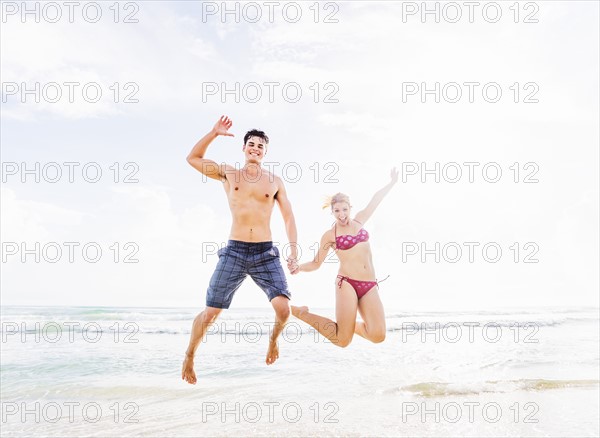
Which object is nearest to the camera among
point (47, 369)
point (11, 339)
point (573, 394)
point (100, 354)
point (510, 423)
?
point (510, 423)

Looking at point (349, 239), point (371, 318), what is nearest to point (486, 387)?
point (371, 318)

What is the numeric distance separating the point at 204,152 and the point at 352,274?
8.65 ft

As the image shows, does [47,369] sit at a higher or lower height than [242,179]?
lower

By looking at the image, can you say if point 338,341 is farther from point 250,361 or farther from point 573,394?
point 250,361

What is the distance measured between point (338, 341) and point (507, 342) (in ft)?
64.3

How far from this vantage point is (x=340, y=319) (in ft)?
23.2

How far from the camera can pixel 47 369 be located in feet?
54.5


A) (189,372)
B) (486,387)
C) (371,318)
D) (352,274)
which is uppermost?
(352,274)

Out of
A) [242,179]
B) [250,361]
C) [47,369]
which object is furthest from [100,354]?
[242,179]

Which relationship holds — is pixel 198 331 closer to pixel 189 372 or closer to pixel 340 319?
pixel 189 372

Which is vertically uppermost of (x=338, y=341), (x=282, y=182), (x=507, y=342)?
(x=282, y=182)

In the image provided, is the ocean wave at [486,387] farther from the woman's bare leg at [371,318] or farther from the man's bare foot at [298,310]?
the man's bare foot at [298,310]

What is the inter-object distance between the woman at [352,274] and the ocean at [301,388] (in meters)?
4.49

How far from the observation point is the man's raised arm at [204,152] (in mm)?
5938
